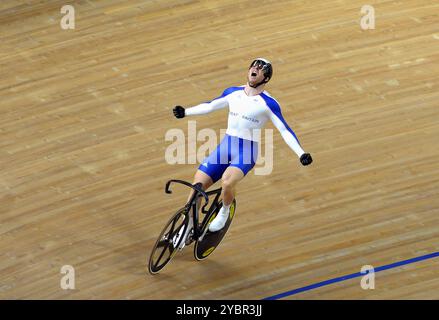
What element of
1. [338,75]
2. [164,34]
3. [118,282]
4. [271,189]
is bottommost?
[118,282]

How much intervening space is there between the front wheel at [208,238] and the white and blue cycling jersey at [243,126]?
35 cm

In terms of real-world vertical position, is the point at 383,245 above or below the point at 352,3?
below

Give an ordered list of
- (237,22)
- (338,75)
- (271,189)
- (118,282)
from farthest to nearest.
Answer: (237,22), (338,75), (271,189), (118,282)

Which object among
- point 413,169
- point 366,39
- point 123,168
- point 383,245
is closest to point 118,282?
point 123,168

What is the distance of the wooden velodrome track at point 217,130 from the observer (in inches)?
325

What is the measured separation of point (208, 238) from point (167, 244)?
1.14ft

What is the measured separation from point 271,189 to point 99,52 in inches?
102

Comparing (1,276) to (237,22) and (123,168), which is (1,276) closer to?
(123,168)

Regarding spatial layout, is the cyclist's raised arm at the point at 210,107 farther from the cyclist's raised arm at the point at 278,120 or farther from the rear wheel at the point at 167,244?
the rear wheel at the point at 167,244

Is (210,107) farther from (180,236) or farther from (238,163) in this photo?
(180,236)

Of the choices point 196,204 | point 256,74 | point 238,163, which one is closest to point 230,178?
point 238,163

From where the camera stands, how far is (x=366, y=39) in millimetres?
10789

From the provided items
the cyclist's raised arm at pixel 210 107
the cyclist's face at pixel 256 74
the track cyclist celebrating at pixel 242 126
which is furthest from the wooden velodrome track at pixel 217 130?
the cyclist's face at pixel 256 74

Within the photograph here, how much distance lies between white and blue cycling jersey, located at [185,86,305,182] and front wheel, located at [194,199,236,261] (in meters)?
0.35
